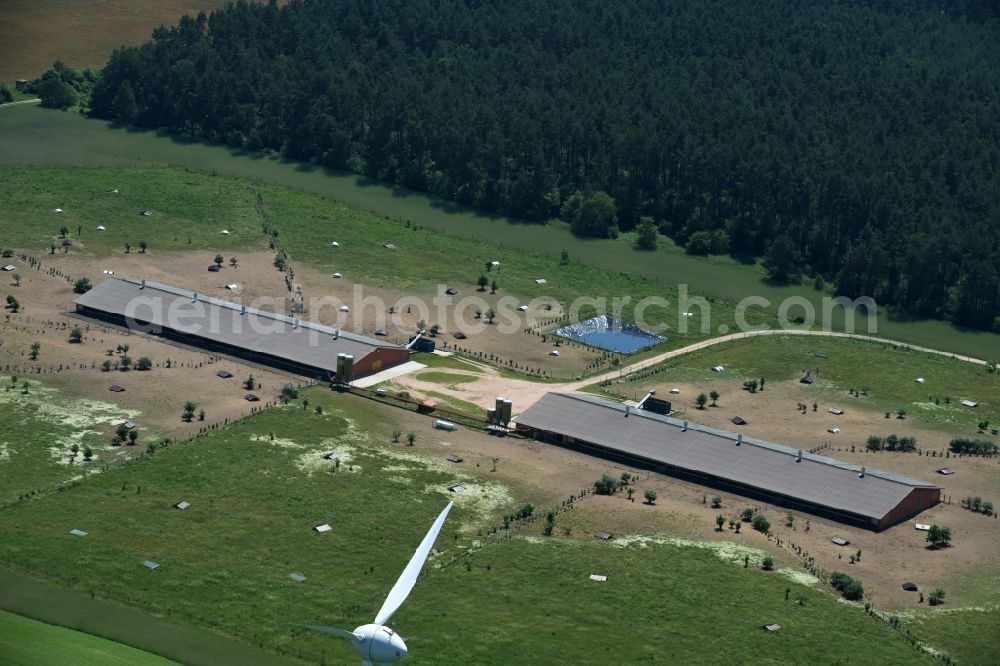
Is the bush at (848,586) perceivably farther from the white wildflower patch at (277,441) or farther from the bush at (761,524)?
the white wildflower patch at (277,441)

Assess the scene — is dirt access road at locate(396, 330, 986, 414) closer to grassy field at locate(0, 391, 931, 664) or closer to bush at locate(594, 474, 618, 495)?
bush at locate(594, 474, 618, 495)

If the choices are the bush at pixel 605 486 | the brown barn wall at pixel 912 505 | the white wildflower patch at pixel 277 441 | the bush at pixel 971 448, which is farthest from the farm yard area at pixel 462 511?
the bush at pixel 971 448

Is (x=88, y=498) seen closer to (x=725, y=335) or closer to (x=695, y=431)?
(x=695, y=431)

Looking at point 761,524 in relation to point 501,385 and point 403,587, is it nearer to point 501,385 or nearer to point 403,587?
point 501,385

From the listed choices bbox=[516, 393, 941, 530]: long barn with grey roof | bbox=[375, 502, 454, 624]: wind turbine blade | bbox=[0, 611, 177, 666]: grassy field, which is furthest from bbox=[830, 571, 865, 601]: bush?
bbox=[0, 611, 177, 666]: grassy field

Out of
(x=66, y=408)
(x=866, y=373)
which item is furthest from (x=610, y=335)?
(x=66, y=408)

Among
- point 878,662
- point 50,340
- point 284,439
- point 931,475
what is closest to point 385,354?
point 284,439

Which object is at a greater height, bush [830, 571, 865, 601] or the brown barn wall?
Result: the brown barn wall
